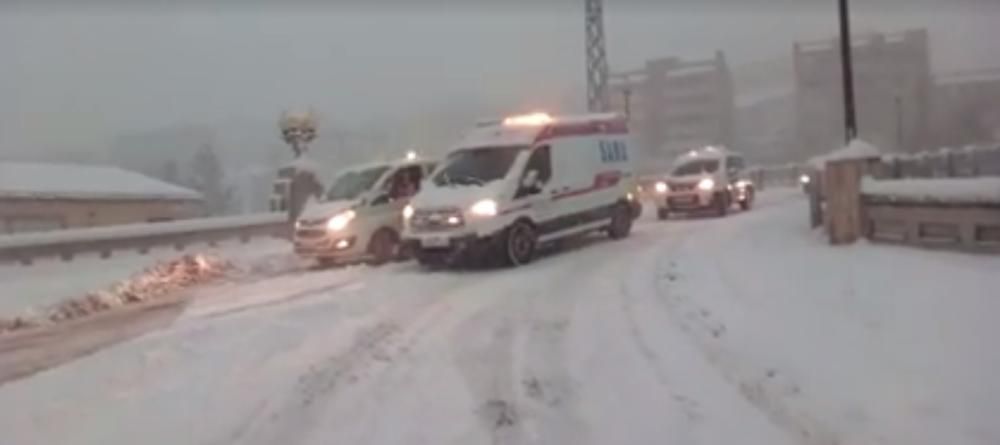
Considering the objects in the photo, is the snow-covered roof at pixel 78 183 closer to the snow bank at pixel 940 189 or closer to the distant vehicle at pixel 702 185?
the distant vehicle at pixel 702 185

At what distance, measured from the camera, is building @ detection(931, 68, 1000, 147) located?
2447cm

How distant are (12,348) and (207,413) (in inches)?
211

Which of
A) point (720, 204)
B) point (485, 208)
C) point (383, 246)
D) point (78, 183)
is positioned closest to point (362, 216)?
point (383, 246)

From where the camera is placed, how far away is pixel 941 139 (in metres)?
38.4

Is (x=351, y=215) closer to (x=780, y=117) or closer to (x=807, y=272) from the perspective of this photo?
(x=807, y=272)

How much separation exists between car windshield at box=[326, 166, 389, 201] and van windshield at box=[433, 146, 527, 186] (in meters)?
2.15

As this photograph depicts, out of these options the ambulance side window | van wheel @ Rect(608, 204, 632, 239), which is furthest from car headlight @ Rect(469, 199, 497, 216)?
van wheel @ Rect(608, 204, 632, 239)

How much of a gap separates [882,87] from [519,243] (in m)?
34.4

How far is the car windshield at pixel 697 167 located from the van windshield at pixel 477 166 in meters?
11.1

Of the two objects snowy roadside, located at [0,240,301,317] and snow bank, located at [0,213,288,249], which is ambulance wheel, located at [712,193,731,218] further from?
snow bank, located at [0,213,288,249]

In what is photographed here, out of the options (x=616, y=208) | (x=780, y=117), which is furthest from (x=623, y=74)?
(x=616, y=208)

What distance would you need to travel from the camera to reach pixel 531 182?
16734mm

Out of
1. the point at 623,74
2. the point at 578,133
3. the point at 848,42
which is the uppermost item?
the point at 623,74

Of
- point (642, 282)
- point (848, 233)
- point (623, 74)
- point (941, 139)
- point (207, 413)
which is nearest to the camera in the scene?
point (207, 413)
